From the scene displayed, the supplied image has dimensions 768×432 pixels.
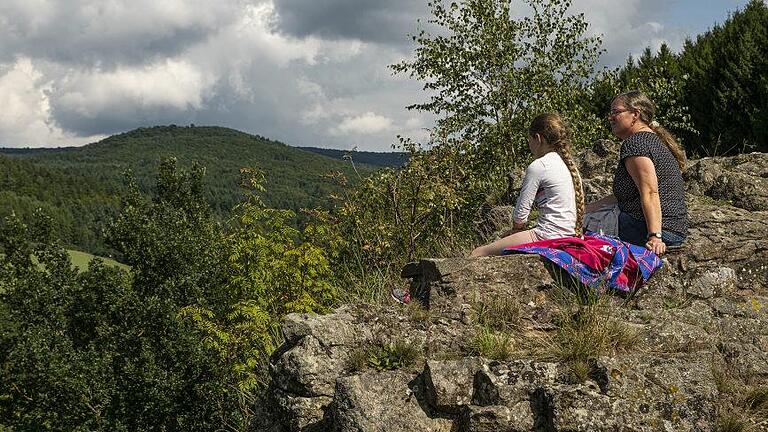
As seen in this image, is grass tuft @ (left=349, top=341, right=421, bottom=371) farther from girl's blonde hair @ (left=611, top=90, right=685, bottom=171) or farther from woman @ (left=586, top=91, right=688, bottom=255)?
girl's blonde hair @ (left=611, top=90, right=685, bottom=171)

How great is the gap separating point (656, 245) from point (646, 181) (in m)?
0.57

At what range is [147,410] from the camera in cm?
2817

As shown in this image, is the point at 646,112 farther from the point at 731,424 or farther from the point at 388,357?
the point at 388,357

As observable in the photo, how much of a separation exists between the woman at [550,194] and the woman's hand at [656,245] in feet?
2.31

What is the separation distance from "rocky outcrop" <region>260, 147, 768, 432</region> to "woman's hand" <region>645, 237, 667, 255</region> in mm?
285

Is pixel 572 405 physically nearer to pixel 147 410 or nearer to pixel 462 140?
pixel 462 140

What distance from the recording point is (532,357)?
464 centimetres

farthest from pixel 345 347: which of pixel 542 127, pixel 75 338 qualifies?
pixel 75 338

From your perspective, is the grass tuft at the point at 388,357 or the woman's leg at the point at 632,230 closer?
the grass tuft at the point at 388,357

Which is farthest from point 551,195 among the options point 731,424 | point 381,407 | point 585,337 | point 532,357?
point 381,407

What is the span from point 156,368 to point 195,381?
14.1ft

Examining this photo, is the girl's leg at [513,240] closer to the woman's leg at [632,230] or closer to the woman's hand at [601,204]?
the woman's leg at [632,230]

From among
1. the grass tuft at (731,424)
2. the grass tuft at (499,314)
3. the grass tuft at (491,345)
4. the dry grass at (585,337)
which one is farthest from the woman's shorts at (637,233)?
the grass tuft at (731,424)

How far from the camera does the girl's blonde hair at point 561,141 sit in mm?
6195
